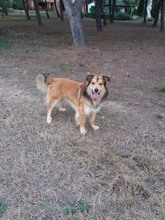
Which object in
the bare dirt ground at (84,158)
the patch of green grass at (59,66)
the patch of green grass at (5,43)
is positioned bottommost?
the patch of green grass at (5,43)

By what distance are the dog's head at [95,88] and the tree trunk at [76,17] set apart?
8116 mm

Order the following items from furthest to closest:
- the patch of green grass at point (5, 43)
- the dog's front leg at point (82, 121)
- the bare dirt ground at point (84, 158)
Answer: the patch of green grass at point (5, 43), the dog's front leg at point (82, 121), the bare dirt ground at point (84, 158)

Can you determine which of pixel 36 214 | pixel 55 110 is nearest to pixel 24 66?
pixel 55 110

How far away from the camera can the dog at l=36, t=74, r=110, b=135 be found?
4160 mm

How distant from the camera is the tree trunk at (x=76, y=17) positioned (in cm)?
1159

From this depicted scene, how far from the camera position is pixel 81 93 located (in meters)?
4.41

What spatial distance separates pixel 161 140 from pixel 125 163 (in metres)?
0.92

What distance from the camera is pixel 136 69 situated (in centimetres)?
891

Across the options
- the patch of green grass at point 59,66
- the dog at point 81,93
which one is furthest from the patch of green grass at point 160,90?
the patch of green grass at point 59,66

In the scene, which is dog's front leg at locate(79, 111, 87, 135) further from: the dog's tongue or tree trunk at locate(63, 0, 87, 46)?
tree trunk at locate(63, 0, 87, 46)

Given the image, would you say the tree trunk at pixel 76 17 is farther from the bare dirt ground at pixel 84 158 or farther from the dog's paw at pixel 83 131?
the dog's paw at pixel 83 131

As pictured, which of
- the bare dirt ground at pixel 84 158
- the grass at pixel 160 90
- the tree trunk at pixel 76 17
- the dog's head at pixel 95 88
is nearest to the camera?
the bare dirt ground at pixel 84 158

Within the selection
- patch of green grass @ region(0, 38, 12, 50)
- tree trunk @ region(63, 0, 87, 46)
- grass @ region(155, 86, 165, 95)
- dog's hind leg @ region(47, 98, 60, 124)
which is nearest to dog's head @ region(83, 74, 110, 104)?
dog's hind leg @ region(47, 98, 60, 124)

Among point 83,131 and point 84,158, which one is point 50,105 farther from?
point 84,158
